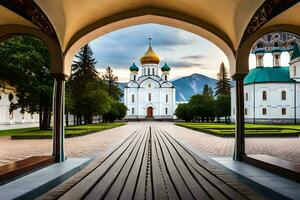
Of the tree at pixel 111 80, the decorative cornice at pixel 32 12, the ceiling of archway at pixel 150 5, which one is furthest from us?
the tree at pixel 111 80

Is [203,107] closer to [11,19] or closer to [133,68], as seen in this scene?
[133,68]

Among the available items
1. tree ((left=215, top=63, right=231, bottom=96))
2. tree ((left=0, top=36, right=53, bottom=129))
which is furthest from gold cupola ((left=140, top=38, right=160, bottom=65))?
tree ((left=0, top=36, right=53, bottom=129))

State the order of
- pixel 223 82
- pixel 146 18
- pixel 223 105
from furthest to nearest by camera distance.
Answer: pixel 223 82
pixel 223 105
pixel 146 18

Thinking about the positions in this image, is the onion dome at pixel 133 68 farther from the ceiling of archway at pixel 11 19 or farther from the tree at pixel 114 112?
the ceiling of archway at pixel 11 19

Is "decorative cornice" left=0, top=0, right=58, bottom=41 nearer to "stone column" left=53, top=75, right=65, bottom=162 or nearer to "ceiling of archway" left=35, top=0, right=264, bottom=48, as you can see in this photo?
"ceiling of archway" left=35, top=0, right=264, bottom=48

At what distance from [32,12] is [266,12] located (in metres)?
4.76

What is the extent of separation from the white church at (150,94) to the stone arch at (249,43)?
59.6m

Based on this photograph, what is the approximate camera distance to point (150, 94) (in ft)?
228

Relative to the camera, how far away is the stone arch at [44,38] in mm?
7699

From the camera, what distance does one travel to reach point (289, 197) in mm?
4832

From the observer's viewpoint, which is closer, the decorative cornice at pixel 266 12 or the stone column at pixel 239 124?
the decorative cornice at pixel 266 12

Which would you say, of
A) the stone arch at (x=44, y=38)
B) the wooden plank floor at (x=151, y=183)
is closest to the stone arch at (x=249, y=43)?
the wooden plank floor at (x=151, y=183)

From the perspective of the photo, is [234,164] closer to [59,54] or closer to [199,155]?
[199,155]

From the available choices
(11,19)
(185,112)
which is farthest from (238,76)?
(185,112)
